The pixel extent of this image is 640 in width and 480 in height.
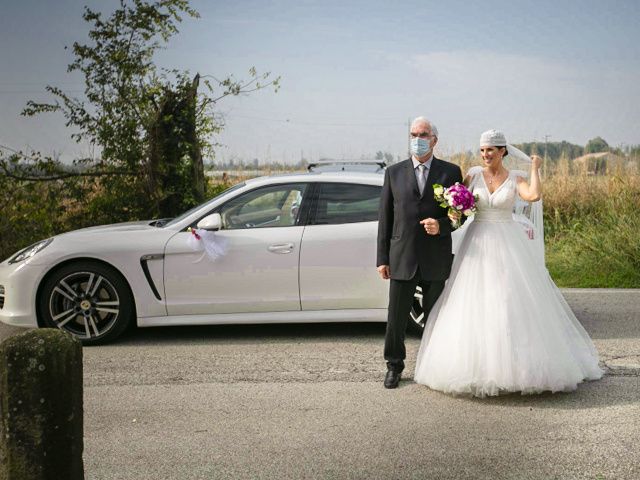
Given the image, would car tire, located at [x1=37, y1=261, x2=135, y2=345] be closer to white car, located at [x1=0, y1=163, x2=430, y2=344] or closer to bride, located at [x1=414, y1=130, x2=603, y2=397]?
white car, located at [x1=0, y1=163, x2=430, y2=344]

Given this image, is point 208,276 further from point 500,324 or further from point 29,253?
point 500,324

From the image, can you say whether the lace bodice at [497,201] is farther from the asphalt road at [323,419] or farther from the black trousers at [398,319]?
the asphalt road at [323,419]

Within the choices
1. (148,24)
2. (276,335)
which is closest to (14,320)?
(276,335)

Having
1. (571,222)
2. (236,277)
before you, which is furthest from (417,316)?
(571,222)

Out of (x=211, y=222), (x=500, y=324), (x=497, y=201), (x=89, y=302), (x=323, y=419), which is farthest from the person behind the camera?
(x=89, y=302)

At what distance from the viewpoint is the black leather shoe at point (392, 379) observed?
239 inches

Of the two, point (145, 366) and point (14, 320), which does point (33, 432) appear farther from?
point (14, 320)

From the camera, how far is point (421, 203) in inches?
240

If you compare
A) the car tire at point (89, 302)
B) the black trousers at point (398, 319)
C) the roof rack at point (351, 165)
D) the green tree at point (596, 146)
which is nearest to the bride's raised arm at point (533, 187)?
the black trousers at point (398, 319)

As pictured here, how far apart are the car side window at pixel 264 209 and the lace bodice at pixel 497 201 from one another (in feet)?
6.43

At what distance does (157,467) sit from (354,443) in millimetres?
1122

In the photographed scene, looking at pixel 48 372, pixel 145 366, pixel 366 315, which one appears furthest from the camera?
pixel 366 315

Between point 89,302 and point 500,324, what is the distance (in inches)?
145

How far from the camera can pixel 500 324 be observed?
228 inches
